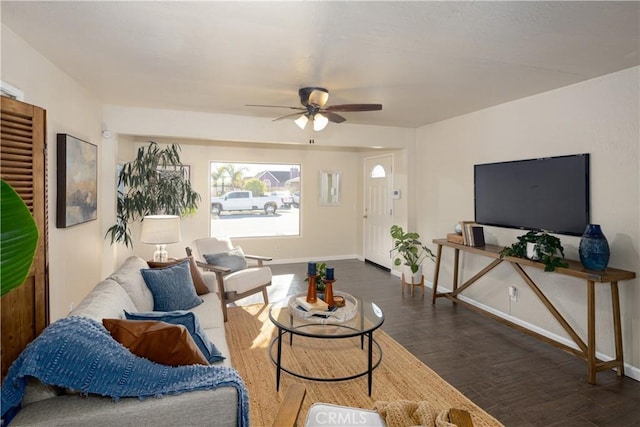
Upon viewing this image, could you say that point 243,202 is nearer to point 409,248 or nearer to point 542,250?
point 409,248

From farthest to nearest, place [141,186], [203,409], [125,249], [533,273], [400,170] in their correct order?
1. [400,170]
2. [125,249]
3. [141,186]
4. [533,273]
5. [203,409]

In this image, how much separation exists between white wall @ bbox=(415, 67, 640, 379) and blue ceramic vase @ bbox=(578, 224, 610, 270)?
0.87ft

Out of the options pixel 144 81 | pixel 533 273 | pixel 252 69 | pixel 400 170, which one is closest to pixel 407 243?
pixel 400 170

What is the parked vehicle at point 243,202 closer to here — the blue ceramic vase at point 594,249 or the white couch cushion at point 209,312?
the white couch cushion at point 209,312

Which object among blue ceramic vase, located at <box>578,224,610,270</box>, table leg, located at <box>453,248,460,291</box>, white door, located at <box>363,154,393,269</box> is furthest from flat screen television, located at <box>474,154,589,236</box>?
white door, located at <box>363,154,393,269</box>

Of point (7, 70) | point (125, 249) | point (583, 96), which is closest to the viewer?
point (7, 70)

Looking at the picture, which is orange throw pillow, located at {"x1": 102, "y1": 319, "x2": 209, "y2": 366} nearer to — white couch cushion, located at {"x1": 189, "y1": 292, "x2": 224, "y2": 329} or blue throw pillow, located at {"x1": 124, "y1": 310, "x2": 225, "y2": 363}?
blue throw pillow, located at {"x1": 124, "y1": 310, "x2": 225, "y2": 363}

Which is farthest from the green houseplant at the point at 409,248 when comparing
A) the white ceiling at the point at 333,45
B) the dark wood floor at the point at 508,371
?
the white ceiling at the point at 333,45

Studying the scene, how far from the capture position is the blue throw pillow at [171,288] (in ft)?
8.72

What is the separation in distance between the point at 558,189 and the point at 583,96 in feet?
2.71

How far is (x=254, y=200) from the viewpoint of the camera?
6.64 m

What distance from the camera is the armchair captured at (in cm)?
360

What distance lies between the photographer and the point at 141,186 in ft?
15.5

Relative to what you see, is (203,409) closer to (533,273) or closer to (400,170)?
(533,273)
